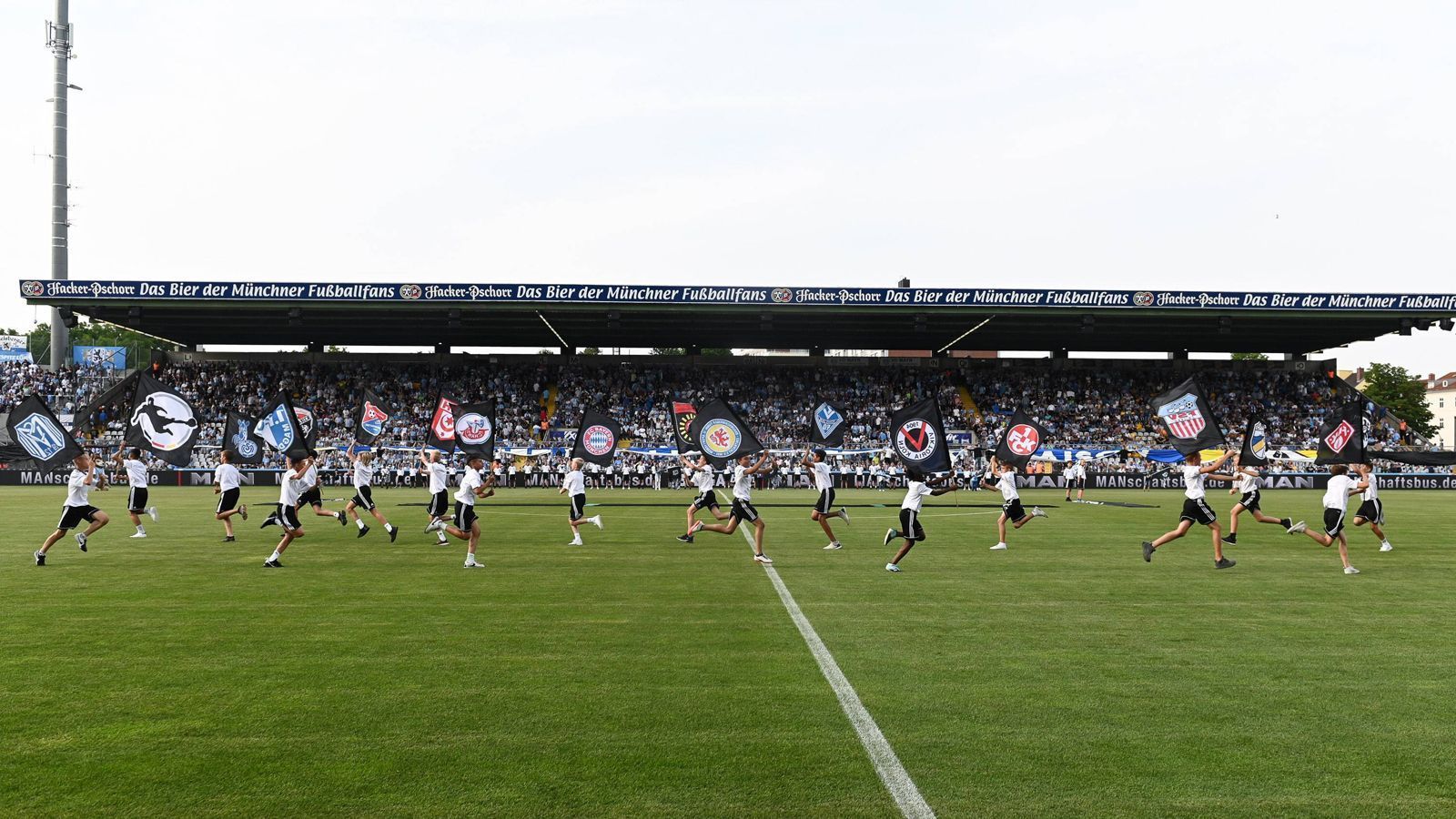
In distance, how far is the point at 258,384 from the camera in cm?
5809

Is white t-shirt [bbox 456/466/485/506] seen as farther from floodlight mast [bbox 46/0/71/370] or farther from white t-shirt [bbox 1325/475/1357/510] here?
floodlight mast [bbox 46/0/71/370]

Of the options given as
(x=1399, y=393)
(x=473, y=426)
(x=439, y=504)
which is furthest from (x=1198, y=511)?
(x=1399, y=393)

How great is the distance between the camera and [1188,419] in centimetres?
1994

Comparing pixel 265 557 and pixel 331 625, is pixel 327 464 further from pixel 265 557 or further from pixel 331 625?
pixel 331 625

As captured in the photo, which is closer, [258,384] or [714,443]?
[714,443]

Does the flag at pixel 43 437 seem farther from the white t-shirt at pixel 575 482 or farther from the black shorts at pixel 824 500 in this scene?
the black shorts at pixel 824 500

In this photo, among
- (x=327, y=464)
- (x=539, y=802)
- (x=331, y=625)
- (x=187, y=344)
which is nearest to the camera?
(x=539, y=802)

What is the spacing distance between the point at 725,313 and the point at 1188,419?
108 ft

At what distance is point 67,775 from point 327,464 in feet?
152

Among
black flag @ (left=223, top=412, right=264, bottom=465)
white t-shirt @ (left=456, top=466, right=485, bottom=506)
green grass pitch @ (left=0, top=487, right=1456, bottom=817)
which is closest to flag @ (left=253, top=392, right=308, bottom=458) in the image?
black flag @ (left=223, top=412, right=264, bottom=465)

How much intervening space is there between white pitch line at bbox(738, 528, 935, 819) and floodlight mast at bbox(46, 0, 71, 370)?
2426 inches

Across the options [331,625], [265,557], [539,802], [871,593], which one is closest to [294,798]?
[539,802]

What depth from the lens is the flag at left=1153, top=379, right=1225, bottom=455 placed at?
1945 cm

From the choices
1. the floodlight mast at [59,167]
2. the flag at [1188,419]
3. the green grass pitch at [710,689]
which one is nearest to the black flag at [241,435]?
the green grass pitch at [710,689]
